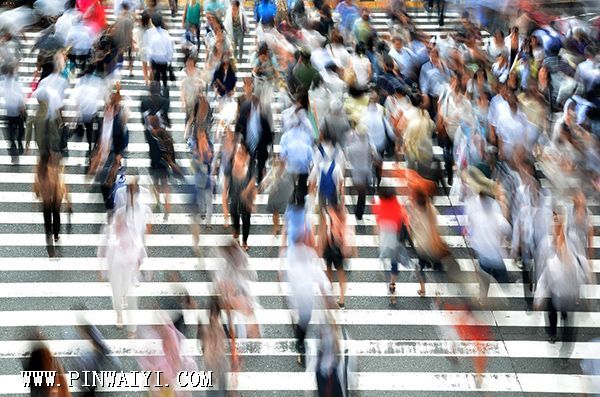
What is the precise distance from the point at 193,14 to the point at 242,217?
24.4 ft

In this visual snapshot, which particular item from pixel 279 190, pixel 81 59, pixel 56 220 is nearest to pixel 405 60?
pixel 279 190

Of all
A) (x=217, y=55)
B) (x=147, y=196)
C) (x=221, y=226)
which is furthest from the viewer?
(x=217, y=55)

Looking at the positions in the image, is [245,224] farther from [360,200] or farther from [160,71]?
[160,71]

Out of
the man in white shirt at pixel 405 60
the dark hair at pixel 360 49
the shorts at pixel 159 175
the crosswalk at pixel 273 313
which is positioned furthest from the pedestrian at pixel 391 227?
the dark hair at pixel 360 49

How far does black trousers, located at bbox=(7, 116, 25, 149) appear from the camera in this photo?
14.3m

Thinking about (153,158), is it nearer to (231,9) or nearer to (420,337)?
(420,337)

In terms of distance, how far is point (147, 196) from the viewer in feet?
36.7

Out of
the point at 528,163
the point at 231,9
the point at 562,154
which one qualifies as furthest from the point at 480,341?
the point at 231,9

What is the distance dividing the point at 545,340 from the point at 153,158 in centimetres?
591

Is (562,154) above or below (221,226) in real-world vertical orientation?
above

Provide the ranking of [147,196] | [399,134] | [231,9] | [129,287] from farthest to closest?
[231,9]
[399,134]
[147,196]
[129,287]

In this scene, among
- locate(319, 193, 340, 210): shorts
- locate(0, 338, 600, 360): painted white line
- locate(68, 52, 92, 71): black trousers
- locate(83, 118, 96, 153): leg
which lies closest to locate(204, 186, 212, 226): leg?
locate(319, 193, 340, 210): shorts

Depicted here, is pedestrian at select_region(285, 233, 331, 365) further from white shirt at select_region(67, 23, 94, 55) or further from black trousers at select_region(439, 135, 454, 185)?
white shirt at select_region(67, 23, 94, 55)

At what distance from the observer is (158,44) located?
15.8 metres
